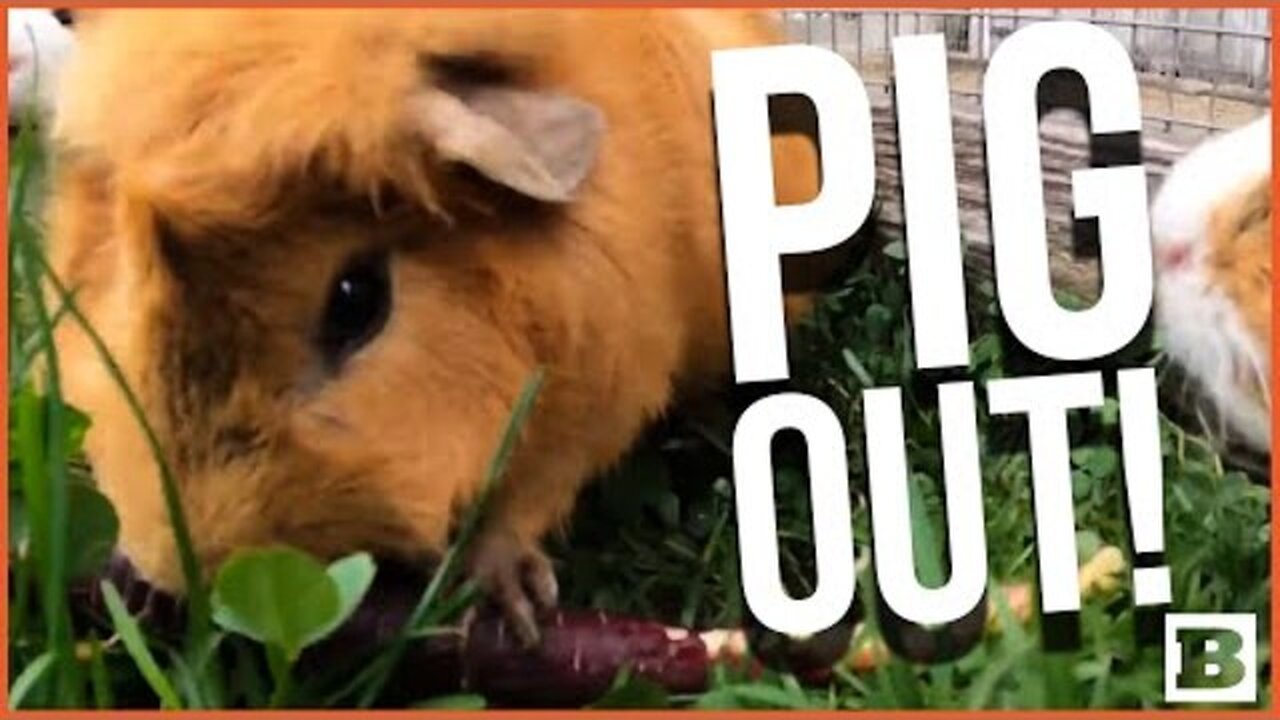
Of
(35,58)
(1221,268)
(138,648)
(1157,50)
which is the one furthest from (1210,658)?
(35,58)

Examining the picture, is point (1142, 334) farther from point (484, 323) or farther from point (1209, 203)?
point (484, 323)

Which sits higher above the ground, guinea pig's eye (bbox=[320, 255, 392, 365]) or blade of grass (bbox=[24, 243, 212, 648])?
guinea pig's eye (bbox=[320, 255, 392, 365])

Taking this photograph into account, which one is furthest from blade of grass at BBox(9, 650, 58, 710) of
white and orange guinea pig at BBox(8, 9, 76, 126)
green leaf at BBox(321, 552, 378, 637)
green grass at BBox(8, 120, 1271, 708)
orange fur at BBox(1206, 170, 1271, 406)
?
orange fur at BBox(1206, 170, 1271, 406)

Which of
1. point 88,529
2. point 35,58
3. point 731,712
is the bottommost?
point 731,712

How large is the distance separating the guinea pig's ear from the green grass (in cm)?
11

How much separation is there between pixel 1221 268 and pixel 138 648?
57 cm

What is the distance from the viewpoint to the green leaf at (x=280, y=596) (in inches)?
45.9

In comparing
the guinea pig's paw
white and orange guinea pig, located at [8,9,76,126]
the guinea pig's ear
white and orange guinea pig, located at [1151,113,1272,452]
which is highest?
white and orange guinea pig, located at [8,9,76,126]

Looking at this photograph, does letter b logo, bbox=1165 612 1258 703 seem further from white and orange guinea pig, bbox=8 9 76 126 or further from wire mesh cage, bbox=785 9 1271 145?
white and orange guinea pig, bbox=8 9 76 126

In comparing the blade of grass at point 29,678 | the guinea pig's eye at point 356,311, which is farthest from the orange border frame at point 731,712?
the guinea pig's eye at point 356,311

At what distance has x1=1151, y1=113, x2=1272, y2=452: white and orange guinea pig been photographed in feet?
4.01

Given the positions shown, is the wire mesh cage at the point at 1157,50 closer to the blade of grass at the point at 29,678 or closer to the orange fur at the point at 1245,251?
the orange fur at the point at 1245,251

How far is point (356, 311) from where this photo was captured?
3.88ft

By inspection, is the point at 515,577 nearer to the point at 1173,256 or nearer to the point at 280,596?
the point at 280,596
